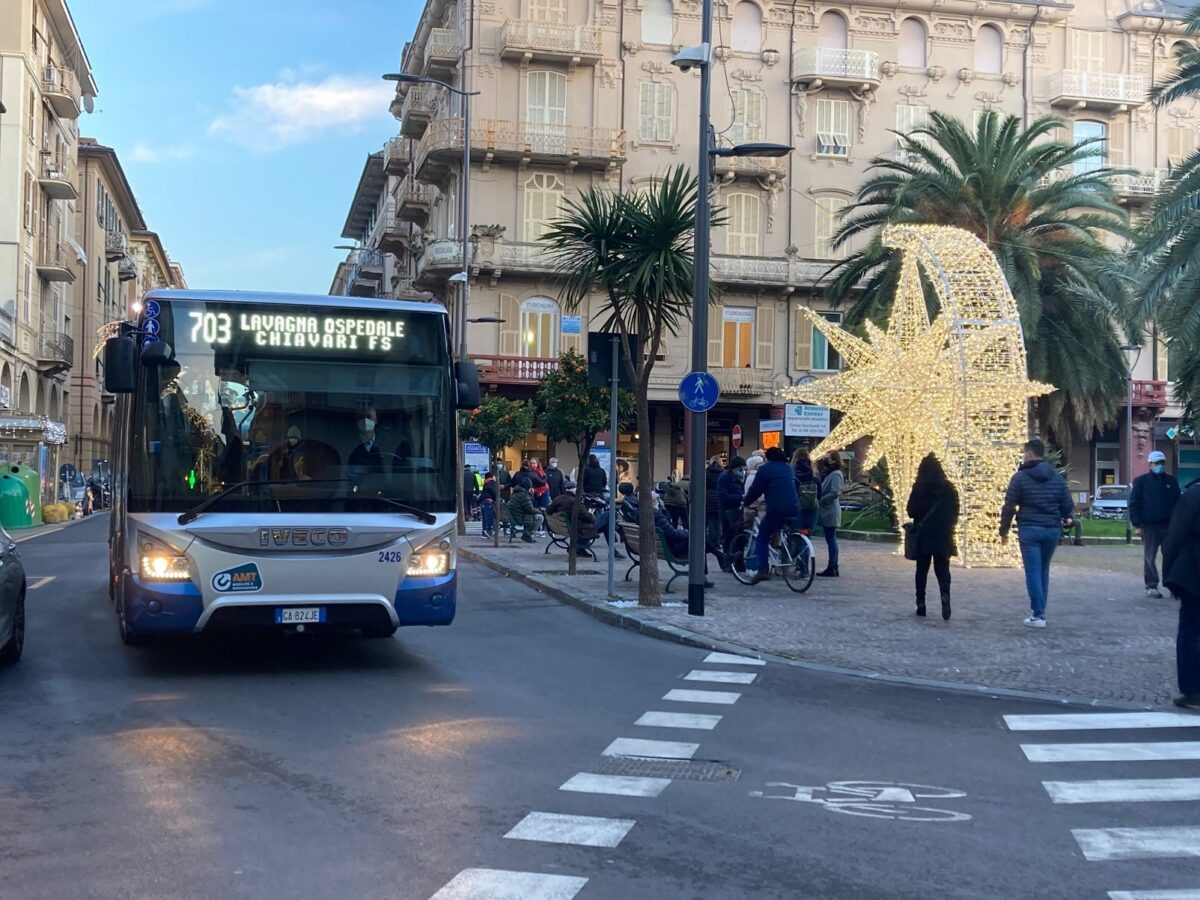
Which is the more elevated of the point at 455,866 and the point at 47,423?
the point at 47,423

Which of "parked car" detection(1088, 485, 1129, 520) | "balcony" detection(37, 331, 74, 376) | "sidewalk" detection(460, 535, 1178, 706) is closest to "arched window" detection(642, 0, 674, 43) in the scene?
"parked car" detection(1088, 485, 1129, 520)

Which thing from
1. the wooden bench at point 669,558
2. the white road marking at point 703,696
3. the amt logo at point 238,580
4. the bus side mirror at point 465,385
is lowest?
the white road marking at point 703,696

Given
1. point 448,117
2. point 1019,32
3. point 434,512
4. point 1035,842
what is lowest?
point 1035,842

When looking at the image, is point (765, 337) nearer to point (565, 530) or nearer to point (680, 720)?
point (565, 530)

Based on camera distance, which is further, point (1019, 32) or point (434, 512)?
point (1019, 32)

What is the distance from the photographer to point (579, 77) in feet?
145

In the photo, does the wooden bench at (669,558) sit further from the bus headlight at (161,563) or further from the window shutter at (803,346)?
the window shutter at (803,346)

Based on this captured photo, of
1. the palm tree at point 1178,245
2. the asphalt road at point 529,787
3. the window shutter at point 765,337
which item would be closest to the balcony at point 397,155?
the window shutter at point 765,337

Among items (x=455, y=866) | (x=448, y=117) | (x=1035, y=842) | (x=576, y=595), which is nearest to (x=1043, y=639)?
(x=576, y=595)

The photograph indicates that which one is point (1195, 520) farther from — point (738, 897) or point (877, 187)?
point (877, 187)

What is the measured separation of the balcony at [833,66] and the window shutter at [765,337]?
8237mm

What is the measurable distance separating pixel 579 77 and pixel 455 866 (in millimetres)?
A: 41809

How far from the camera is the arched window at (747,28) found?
45500 mm

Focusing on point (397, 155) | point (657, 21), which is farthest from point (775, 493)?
point (397, 155)
